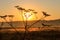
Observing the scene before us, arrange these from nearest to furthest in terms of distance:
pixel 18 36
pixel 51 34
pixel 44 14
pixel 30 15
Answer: pixel 44 14 → pixel 30 15 → pixel 18 36 → pixel 51 34

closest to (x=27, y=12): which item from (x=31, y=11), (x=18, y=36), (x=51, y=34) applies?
(x=31, y=11)

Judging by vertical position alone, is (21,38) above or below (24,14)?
below

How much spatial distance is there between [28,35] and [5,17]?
1.05 meters

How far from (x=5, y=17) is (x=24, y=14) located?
0.54 meters

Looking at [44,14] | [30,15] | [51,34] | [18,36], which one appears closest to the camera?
[44,14]

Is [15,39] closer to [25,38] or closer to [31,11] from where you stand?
[25,38]

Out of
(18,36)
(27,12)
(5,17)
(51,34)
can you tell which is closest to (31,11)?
(27,12)

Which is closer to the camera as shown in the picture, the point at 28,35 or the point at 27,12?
the point at 27,12

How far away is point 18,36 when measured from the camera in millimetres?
7633

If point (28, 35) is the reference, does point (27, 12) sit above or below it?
above

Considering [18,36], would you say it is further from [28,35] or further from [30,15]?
[30,15]

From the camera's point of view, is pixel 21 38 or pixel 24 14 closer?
pixel 24 14

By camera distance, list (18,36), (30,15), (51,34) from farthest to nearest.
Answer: (51,34) → (18,36) → (30,15)

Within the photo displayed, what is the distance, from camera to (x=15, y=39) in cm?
784
